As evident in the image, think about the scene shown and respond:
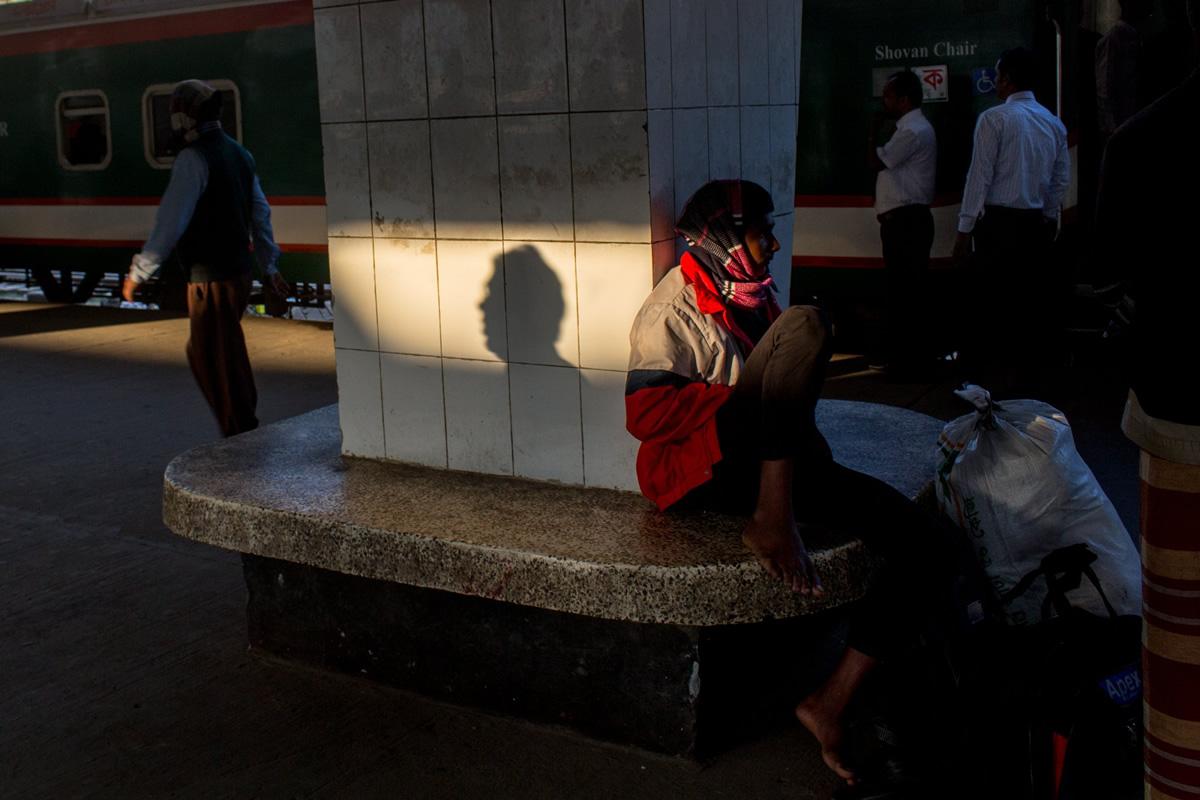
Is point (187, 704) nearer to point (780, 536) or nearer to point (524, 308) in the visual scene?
point (524, 308)

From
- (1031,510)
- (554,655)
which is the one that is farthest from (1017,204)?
(554,655)

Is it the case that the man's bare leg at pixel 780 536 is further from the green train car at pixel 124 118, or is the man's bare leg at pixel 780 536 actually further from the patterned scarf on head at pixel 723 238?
the green train car at pixel 124 118

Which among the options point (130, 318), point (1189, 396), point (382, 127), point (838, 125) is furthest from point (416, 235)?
point (130, 318)

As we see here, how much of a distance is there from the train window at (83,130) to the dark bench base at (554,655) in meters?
8.82

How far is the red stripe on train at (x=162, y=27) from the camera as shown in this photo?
9.76 meters

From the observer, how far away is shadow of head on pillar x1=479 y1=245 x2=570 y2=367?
3469mm

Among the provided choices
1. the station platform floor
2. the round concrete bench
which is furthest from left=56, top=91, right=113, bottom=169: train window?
the round concrete bench

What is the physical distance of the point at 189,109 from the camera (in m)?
5.46

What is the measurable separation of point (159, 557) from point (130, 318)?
706cm

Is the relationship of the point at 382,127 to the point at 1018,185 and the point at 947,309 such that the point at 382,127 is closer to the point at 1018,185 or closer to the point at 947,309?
the point at 1018,185

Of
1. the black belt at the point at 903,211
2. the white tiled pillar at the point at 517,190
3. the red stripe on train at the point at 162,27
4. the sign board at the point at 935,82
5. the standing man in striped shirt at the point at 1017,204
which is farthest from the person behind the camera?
the red stripe on train at the point at 162,27

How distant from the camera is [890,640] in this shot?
2949 mm

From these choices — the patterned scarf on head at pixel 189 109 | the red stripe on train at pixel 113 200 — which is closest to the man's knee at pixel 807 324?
the patterned scarf on head at pixel 189 109

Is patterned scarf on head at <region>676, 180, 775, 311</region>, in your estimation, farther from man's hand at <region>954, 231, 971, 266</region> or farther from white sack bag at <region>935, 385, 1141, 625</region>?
man's hand at <region>954, 231, 971, 266</region>
